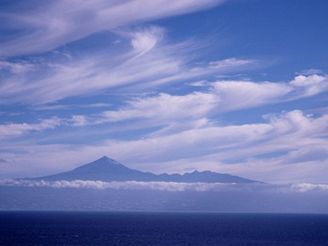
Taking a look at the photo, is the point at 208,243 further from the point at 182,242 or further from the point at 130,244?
the point at 130,244

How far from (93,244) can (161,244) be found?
1947cm

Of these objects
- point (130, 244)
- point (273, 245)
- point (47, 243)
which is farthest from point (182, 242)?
point (47, 243)

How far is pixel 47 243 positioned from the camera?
138 m

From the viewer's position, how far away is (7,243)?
440ft

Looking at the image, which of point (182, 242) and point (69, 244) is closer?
point (69, 244)

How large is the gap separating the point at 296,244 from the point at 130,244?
163 ft

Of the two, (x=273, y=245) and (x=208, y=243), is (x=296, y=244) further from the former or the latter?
(x=208, y=243)

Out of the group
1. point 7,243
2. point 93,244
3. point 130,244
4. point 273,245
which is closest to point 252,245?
point 273,245

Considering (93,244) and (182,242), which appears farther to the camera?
(182,242)

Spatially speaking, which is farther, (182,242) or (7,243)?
(182,242)

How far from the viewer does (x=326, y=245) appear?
456 feet

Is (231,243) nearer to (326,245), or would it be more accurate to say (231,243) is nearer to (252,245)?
(252,245)

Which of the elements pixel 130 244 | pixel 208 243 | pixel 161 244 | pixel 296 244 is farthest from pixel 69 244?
pixel 296 244

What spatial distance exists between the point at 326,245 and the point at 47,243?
8079 centimetres
